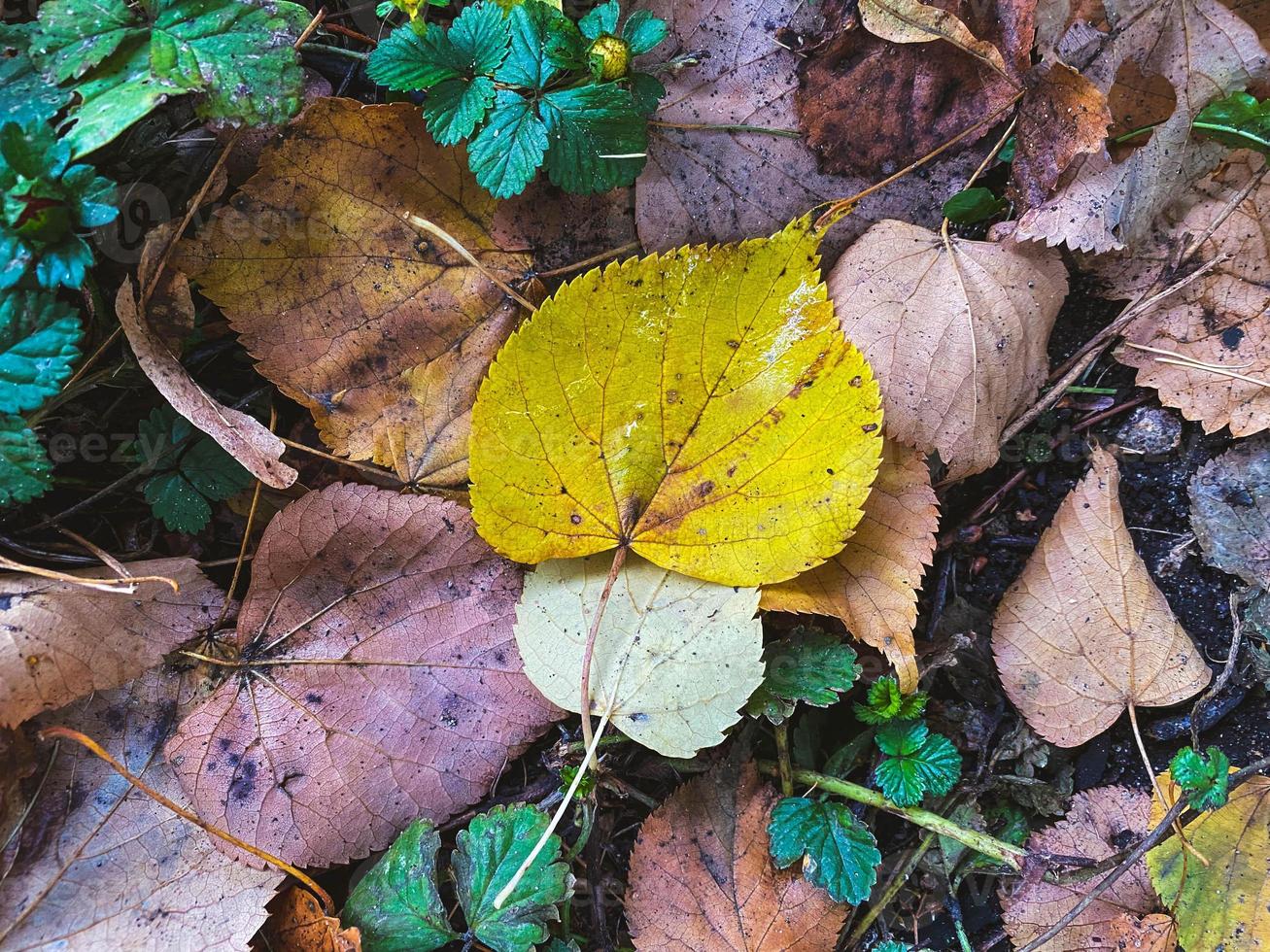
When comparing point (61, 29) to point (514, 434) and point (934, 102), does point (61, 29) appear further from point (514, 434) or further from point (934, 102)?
point (934, 102)

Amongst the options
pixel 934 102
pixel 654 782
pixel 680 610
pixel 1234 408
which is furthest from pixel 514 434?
pixel 1234 408

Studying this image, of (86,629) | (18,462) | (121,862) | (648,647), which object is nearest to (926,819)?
(648,647)

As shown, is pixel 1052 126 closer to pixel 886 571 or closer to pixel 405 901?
pixel 886 571

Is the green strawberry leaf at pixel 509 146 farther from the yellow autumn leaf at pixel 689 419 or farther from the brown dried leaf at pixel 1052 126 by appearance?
the brown dried leaf at pixel 1052 126

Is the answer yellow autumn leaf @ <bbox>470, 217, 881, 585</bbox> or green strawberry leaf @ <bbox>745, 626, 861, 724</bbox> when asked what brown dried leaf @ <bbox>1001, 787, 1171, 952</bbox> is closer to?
green strawberry leaf @ <bbox>745, 626, 861, 724</bbox>

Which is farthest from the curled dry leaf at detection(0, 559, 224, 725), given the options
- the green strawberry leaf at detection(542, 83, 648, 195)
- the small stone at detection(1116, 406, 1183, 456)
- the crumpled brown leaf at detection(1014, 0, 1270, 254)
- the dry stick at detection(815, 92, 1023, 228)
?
the small stone at detection(1116, 406, 1183, 456)

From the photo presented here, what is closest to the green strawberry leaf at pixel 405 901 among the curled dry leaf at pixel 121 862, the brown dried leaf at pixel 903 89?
the curled dry leaf at pixel 121 862
